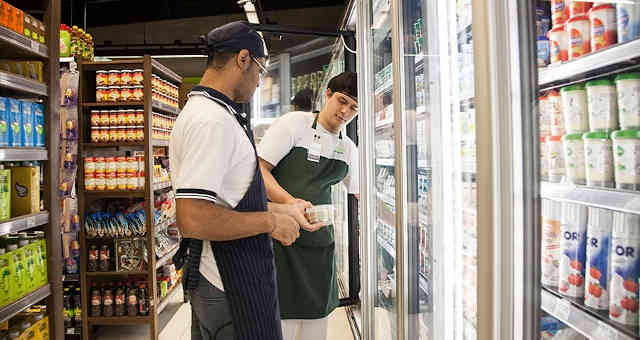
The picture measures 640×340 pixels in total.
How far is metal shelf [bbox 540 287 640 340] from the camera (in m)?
1.04

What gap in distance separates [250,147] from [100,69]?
3.38 meters

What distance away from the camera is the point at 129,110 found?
173 inches

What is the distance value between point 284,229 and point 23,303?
5.18 feet

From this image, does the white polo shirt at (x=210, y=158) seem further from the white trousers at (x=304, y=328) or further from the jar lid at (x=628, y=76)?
the white trousers at (x=304, y=328)

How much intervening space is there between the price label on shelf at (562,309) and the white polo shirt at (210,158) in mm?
1035

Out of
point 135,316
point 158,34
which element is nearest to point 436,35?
point 135,316

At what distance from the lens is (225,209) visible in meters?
1.60

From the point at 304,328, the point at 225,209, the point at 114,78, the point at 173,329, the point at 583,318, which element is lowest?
the point at 173,329

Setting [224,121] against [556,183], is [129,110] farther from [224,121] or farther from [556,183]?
[556,183]

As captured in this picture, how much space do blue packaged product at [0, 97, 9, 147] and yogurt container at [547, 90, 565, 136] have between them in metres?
2.42

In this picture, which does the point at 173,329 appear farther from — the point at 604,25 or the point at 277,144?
the point at 604,25

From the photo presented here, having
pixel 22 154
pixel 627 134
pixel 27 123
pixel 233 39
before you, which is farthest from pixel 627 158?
pixel 27 123

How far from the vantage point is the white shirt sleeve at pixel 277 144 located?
281 cm

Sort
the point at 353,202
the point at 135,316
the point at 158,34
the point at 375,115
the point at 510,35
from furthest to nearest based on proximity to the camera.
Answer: the point at 158,34
the point at 353,202
the point at 135,316
the point at 375,115
the point at 510,35
